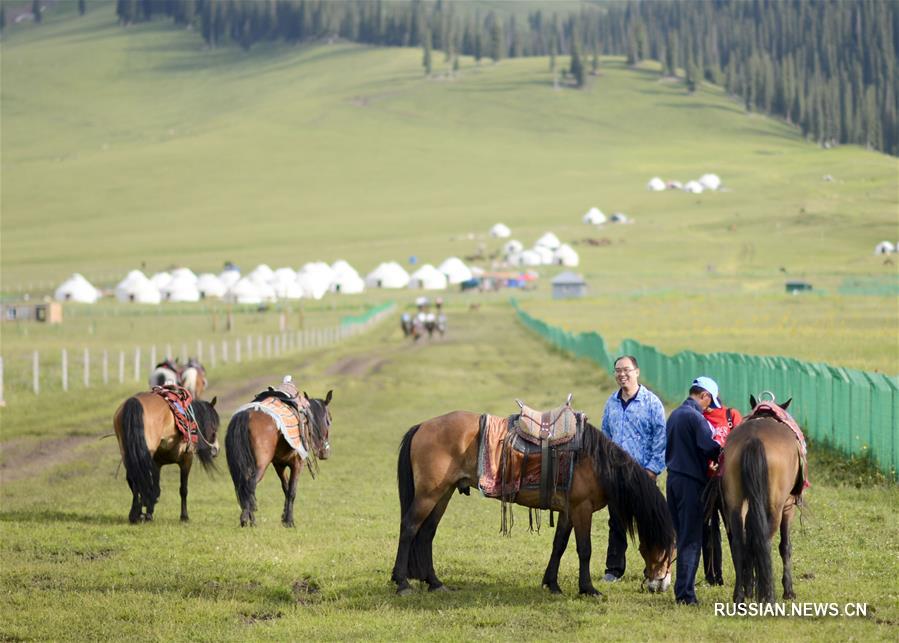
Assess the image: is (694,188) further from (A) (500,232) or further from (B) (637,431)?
(B) (637,431)

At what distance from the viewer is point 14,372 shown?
4112 cm

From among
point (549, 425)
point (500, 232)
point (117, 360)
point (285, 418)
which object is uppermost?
point (549, 425)

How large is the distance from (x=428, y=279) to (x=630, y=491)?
112771 millimetres

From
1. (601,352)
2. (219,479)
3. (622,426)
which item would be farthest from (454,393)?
(622,426)

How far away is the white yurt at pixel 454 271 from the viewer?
12694cm

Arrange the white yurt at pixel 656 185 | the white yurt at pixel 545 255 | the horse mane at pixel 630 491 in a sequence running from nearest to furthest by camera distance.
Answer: the horse mane at pixel 630 491 → the white yurt at pixel 545 255 → the white yurt at pixel 656 185

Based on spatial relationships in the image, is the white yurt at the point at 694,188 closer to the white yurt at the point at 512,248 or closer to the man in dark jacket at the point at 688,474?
the white yurt at the point at 512,248

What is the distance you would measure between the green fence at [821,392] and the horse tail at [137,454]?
892cm

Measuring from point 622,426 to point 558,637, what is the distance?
8.20 ft

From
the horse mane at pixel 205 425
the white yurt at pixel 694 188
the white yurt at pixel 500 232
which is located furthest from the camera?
the white yurt at pixel 694 188

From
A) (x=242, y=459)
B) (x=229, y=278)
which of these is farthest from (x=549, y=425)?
(x=229, y=278)

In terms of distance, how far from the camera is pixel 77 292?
113m

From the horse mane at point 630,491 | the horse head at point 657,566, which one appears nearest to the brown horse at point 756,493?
the horse mane at point 630,491

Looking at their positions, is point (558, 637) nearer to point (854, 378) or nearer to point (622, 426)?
point (622, 426)
